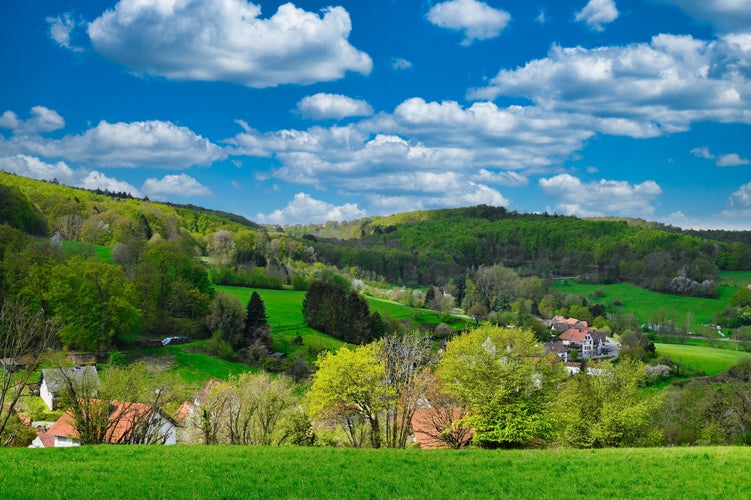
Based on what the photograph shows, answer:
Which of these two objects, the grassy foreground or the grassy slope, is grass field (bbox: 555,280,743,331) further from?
the grassy foreground

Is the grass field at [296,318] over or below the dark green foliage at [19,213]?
below

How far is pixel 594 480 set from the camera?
20.5 metres

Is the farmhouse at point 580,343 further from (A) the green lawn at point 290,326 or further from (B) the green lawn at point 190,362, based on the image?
(B) the green lawn at point 190,362

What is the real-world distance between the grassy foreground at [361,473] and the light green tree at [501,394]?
318 inches

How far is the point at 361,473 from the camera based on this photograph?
67.9 ft

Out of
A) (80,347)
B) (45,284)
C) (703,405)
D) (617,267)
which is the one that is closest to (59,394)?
(80,347)

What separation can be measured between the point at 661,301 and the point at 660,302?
4.04ft

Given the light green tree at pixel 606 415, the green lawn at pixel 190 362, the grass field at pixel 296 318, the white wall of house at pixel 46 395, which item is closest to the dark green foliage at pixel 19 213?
the grass field at pixel 296 318

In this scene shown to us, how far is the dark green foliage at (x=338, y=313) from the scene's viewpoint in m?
83.3

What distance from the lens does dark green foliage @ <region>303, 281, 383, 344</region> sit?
8331 centimetres

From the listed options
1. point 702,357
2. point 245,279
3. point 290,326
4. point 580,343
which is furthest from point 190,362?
point 702,357

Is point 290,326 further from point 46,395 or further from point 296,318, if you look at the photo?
point 46,395

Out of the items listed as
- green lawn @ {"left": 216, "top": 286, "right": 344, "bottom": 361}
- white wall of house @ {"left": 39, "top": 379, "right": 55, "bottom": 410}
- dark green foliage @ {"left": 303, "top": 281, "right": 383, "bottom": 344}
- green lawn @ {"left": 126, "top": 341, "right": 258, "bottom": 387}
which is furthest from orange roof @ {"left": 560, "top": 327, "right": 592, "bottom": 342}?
white wall of house @ {"left": 39, "top": 379, "right": 55, "bottom": 410}

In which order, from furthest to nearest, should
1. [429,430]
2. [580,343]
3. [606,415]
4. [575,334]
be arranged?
[575,334] < [580,343] < [606,415] < [429,430]
